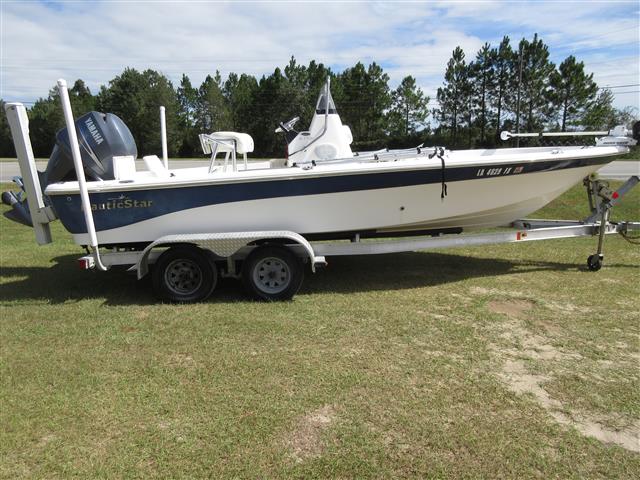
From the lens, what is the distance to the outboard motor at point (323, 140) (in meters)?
5.72

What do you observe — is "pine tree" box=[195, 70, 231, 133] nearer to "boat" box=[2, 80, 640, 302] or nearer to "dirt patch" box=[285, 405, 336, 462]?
"boat" box=[2, 80, 640, 302]

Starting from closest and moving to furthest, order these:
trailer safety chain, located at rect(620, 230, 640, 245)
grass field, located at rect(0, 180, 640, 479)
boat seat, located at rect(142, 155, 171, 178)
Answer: grass field, located at rect(0, 180, 640, 479) < boat seat, located at rect(142, 155, 171, 178) < trailer safety chain, located at rect(620, 230, 640, 245)

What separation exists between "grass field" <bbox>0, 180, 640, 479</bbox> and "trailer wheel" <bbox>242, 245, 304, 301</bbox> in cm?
19

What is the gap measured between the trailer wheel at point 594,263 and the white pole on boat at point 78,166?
5653 millimetres

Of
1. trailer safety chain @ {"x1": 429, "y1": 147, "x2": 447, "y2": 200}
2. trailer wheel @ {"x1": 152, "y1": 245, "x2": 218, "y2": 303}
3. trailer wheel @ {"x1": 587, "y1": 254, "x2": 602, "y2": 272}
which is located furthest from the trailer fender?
trailer wheel @ {"x1": 587, "y1": 254, "x2": 602, "y2": 272}

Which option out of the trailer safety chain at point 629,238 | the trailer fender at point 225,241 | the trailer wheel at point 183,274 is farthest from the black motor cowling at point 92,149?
the trailer safety chain at point 629,238

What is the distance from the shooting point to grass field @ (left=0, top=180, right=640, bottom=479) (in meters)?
2.48

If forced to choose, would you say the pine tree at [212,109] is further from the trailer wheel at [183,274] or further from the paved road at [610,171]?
the trailer wheel at [183,274]

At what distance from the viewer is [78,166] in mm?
4477

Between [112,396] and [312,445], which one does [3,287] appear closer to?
[112,396]

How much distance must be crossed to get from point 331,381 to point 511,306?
236 centimetres

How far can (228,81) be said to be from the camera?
48.7 m

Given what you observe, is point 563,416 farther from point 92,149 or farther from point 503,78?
point 503,78

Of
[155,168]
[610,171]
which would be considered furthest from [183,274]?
[610,171]
